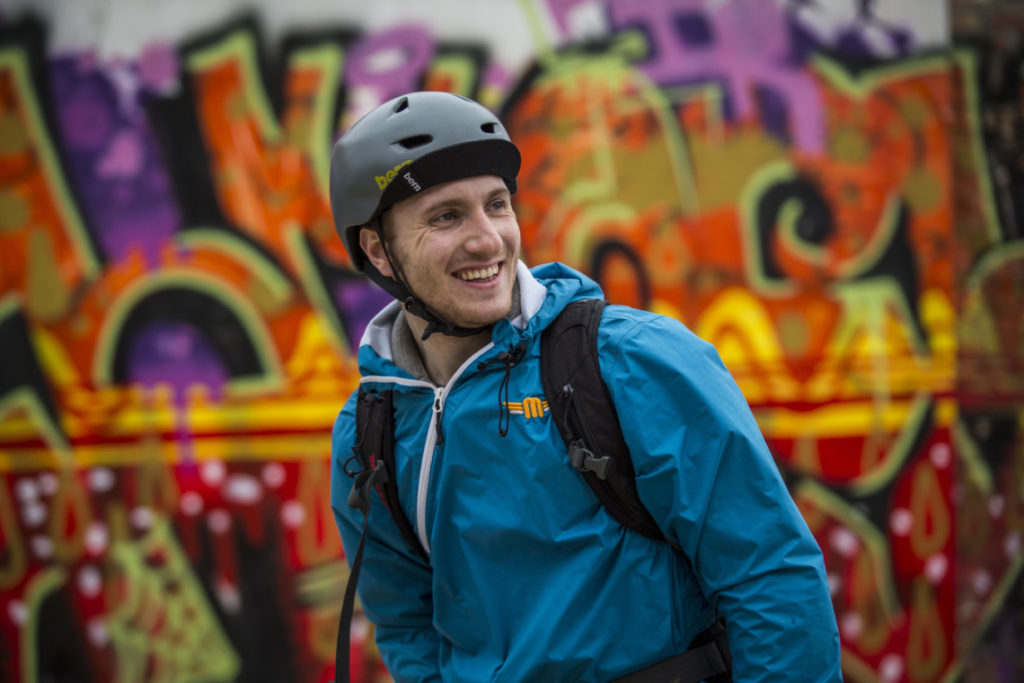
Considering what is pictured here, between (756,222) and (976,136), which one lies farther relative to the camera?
(976,136)

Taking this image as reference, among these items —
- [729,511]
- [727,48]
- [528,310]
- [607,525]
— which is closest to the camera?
[729,511]

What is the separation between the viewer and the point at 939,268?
15.5 feet

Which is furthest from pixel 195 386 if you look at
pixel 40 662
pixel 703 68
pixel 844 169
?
pixel 844 169

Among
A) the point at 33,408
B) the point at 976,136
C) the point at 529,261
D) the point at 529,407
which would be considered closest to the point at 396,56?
the point at 529,261

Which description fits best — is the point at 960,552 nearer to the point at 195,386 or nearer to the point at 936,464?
the point at 936,464

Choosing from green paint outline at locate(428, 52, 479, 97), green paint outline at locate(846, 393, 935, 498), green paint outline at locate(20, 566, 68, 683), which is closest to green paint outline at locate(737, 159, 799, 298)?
green paint outline at locate(846, 393, 935, 498)

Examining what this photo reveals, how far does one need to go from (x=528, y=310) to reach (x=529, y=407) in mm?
228

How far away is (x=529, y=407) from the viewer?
1.98 metres

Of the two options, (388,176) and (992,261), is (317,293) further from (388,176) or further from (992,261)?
(992,261)

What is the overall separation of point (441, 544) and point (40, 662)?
3816 millimetres

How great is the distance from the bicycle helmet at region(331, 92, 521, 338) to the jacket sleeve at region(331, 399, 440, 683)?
0.46 m

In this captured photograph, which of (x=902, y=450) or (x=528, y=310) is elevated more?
(x=528, y=310)

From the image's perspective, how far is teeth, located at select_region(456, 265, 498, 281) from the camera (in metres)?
2.14

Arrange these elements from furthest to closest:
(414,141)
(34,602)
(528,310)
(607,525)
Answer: (34,602) < (414,141) < (528,310) < (607,525)
